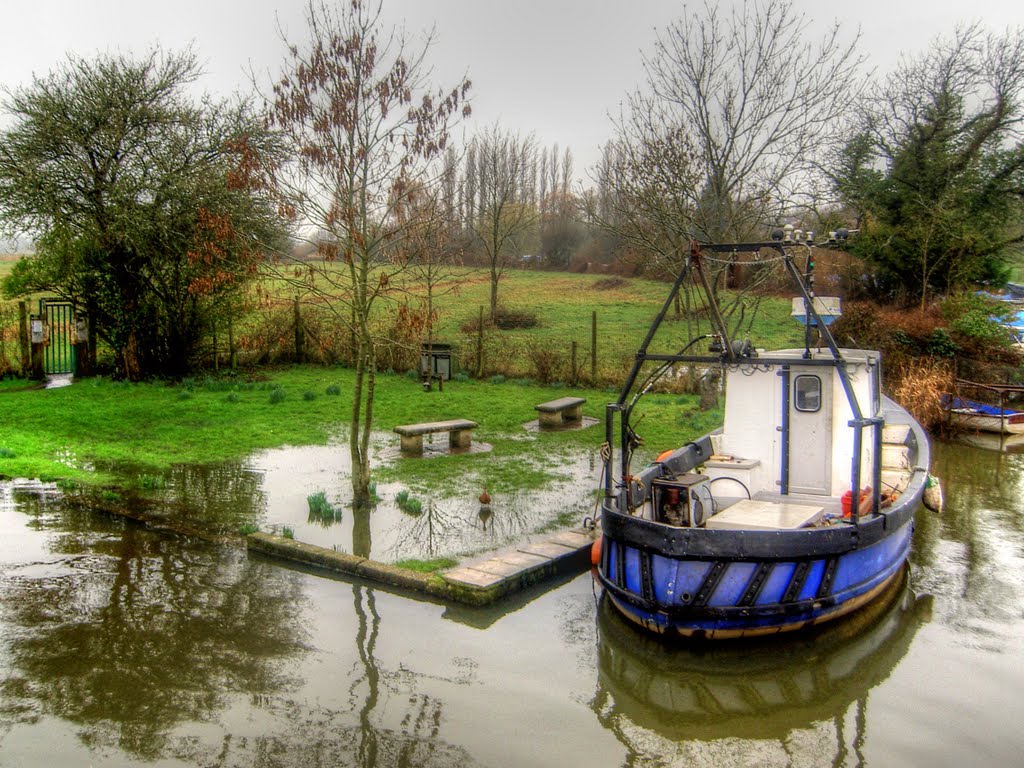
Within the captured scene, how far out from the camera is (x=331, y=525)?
946 cm

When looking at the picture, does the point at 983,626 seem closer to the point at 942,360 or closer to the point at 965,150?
the point at 942,360

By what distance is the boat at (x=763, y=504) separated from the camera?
6703mm

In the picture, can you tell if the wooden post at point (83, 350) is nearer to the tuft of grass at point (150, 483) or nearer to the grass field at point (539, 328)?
the grass field at point (539, 328)

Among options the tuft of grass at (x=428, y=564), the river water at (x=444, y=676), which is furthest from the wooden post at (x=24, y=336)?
the tuft of grass at (x=428, y=564)

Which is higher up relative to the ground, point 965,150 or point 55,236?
point 965,150

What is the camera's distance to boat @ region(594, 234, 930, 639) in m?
6.70

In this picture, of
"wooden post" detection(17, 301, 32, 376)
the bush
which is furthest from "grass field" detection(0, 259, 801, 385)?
"wooden post" detection(17, 301, 32, 376)

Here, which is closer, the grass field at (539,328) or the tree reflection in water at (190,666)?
the tree reflection in water at (190,666)

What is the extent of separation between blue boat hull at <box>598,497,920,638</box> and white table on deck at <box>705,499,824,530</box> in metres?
0.42

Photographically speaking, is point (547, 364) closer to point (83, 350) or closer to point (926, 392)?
point (926, 392)

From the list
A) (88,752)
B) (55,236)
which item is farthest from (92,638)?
(55,236)

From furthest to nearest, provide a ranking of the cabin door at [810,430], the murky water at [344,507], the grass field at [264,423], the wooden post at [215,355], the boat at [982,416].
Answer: the wooden post at [215,355]
the boat at [982,416]
the grass field at [264,423]
the murky water at [344,507]
the cabin door at [810,430]

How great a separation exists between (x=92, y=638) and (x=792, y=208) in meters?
12.9

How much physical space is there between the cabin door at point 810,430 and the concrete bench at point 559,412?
628 centimetres
